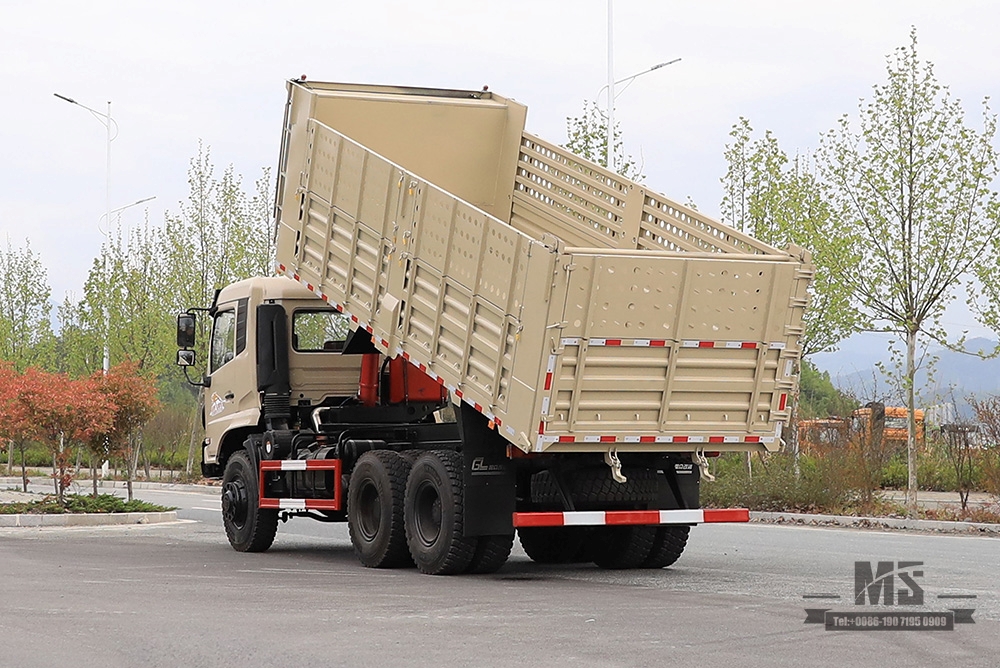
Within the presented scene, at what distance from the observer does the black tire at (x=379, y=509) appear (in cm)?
1444

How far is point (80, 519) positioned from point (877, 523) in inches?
461

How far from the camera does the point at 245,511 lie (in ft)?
57.2

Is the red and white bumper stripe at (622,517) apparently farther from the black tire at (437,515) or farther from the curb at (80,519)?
the curb at (80,519)

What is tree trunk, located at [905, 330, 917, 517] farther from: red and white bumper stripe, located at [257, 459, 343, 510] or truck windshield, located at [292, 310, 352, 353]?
red and white bumper stripe, located at [257, 459, 343, 510]

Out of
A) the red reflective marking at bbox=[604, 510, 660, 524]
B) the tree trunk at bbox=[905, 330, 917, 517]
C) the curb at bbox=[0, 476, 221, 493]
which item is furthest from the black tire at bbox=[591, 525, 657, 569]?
the curb at bbox=[0, 476, 221, 493]

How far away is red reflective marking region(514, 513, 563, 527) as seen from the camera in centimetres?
1302

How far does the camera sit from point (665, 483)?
1377 cm

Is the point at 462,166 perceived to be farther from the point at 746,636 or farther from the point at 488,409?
the point at 746,636

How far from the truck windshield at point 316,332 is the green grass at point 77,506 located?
645 cm

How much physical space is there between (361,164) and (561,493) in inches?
157

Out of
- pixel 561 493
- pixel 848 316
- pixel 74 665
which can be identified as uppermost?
pixel 848 316

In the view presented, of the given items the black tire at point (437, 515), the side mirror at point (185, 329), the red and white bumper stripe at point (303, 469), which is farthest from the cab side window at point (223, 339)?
the black tire at point (437, 515)

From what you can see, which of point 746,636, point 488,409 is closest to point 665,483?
point 488,409

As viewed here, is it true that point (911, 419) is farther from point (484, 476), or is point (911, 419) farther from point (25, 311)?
point (25, 311)
